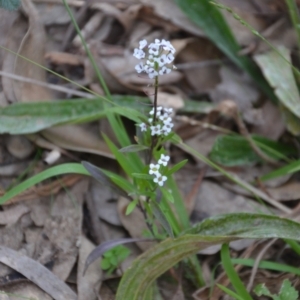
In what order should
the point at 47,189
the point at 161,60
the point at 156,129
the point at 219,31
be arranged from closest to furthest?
the point at 161,60 → the point at 156,129 → the point at 47,189 → the point at 219,31

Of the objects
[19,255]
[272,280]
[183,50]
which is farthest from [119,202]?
[183,50]

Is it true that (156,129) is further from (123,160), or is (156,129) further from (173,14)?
(173,14)

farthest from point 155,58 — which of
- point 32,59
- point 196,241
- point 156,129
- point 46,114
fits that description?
point 32,59

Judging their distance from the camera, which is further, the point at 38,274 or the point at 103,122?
the point at 103,122

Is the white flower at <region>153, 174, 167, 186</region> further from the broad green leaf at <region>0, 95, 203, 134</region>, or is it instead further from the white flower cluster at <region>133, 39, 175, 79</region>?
the broad green leaf at <region>0, 95, 203, 134</region>

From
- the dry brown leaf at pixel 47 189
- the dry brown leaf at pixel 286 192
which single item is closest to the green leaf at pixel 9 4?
the dry brown leaf at pixel 47 189

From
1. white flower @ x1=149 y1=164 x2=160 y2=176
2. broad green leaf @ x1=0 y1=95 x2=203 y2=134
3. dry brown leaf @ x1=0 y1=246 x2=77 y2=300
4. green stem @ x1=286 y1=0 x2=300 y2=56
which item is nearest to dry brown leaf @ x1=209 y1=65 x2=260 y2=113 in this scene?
green stem @ x1=286 y1=0 x2=300 y2=56
